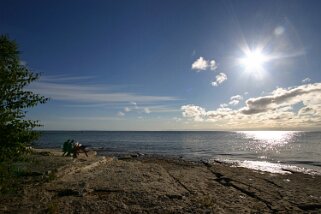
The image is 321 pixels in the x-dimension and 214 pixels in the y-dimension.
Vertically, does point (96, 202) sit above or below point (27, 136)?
below

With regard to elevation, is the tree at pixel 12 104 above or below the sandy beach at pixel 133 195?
above

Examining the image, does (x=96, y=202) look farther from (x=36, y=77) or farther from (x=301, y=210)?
(x=301, y=210)

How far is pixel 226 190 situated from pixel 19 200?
12.4 meters

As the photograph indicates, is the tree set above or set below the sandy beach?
above

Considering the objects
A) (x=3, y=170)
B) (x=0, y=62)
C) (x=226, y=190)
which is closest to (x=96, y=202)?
(x=3, y=170)

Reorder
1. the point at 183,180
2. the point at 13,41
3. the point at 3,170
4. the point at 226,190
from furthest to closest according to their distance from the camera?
the point at 183,180 < the point at 226,190 < the point at 13,41 < the point at 3,170

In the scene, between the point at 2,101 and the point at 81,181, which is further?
the point at 81,181

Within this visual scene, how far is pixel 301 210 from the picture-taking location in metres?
16.1

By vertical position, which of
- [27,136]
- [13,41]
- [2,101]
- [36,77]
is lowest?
[27,136]

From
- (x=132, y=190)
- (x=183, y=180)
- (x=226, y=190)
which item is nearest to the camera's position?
(x=132, y=190)

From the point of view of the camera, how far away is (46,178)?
17328mm

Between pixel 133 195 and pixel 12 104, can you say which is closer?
pixel 12 104

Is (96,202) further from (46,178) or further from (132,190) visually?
(46,178)

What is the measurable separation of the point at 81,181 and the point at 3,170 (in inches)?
343
